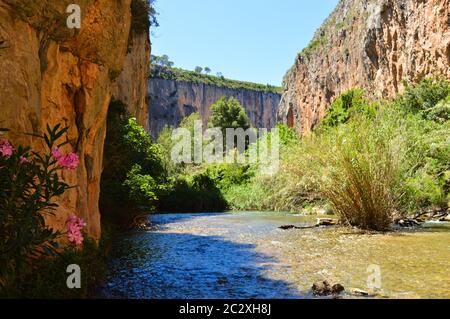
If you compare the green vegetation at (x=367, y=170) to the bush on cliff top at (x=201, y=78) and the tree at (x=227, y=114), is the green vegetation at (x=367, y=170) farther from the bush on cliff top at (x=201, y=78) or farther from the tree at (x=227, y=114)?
the bush on cliff top at (x=201, y=78)

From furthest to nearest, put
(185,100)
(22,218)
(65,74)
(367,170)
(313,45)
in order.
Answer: (185,100) < (313,45) < (367,170) < (65,74) < (22,218)

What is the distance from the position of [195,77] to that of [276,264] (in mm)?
85617

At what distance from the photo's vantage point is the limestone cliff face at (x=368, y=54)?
30422 mm

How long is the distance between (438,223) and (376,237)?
494 cm

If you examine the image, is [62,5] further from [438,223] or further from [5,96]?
[438,223]

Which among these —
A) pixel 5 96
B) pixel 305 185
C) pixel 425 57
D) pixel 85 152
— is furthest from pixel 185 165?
pixel 5 96

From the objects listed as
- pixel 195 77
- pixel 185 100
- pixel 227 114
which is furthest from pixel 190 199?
pixel 195 77

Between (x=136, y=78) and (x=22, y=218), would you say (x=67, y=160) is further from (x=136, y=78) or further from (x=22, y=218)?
(x=136, y=78)

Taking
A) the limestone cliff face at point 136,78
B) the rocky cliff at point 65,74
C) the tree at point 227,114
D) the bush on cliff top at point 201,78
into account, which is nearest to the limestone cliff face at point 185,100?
the bush on cliff top at point 201,78

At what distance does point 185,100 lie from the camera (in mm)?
86688

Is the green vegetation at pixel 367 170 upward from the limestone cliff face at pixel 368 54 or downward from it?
downward

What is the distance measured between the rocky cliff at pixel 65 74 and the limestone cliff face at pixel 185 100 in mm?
71468

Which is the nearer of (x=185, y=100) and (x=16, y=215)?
(x=16, y=215)
